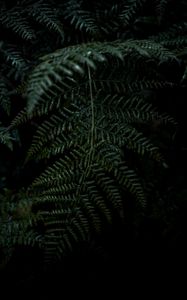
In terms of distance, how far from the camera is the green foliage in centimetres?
181

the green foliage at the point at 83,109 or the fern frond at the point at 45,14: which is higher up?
the fern frond at the point at 45,14

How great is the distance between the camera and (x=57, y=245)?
1.82m

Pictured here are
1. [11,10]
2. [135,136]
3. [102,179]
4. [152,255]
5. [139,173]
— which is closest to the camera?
[102,179]

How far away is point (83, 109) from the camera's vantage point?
1.95 m

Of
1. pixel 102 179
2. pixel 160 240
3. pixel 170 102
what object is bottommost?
pixel 160 240

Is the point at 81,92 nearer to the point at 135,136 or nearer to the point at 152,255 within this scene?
the point at 135,136

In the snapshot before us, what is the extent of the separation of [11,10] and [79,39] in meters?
0.40

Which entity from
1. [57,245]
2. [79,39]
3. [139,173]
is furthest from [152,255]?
[79,39]

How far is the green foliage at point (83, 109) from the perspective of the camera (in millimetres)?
1807

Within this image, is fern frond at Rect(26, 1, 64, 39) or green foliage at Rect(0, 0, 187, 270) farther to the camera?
A: fern frond at Rect(26, 1, 64, 39)

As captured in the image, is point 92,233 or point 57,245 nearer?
point 57,245

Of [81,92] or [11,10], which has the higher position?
[11,10]

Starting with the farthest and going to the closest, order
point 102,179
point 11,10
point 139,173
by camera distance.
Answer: point 139,173
point 11,10
point 102,179

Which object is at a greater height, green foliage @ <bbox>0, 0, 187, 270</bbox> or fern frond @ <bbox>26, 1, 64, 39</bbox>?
fern frond @ <bbox>26, 1, 64, 39</bbox>
